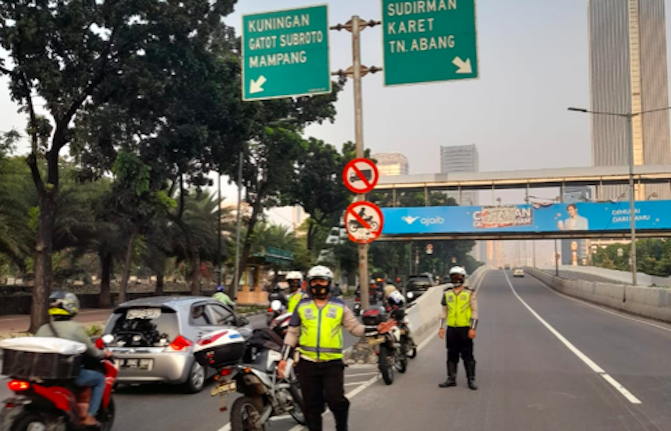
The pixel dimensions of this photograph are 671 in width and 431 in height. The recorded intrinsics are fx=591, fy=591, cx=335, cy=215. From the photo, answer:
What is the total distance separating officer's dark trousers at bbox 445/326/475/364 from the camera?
9.09 m

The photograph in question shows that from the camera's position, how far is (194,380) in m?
8.93

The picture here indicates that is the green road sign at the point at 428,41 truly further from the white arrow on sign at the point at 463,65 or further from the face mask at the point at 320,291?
the face mask at the point at 320,291

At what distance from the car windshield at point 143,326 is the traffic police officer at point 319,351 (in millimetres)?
3907

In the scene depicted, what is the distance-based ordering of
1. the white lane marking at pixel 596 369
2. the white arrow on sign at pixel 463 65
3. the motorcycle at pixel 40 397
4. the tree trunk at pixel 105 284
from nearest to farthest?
the motorcycle at pixel 40 397, the white lane marking at pixel 596 369, the white arrow on sign at pixel 463 65, the tree trunk at pixel 105 284

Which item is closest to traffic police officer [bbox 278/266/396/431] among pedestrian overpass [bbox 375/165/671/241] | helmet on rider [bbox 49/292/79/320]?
helmet on rider [bbox 49/292/79/320]

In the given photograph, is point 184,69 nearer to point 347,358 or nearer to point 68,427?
point 347,358

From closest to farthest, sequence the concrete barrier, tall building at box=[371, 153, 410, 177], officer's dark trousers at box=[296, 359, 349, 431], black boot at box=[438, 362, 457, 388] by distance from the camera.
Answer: officer's dark trousers at box=[296, 359, 349, 431], black boot at box=[438, 362, 457, 388], the concrete barrier, tall building at box=[371, 153, 410, 177]

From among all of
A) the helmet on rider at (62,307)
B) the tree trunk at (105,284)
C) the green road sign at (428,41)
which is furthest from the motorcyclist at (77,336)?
the tree trunk at (105,284)

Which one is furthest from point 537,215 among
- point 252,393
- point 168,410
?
point 252,393

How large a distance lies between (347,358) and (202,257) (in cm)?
3236

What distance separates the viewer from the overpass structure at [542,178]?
46625 millimetres

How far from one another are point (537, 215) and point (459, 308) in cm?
3673

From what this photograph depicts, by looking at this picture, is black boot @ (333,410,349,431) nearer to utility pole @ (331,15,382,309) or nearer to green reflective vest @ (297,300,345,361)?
green reflective vest @ (297,300,345,361)

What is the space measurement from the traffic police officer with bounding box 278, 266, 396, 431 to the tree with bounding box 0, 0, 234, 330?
14950 mm
